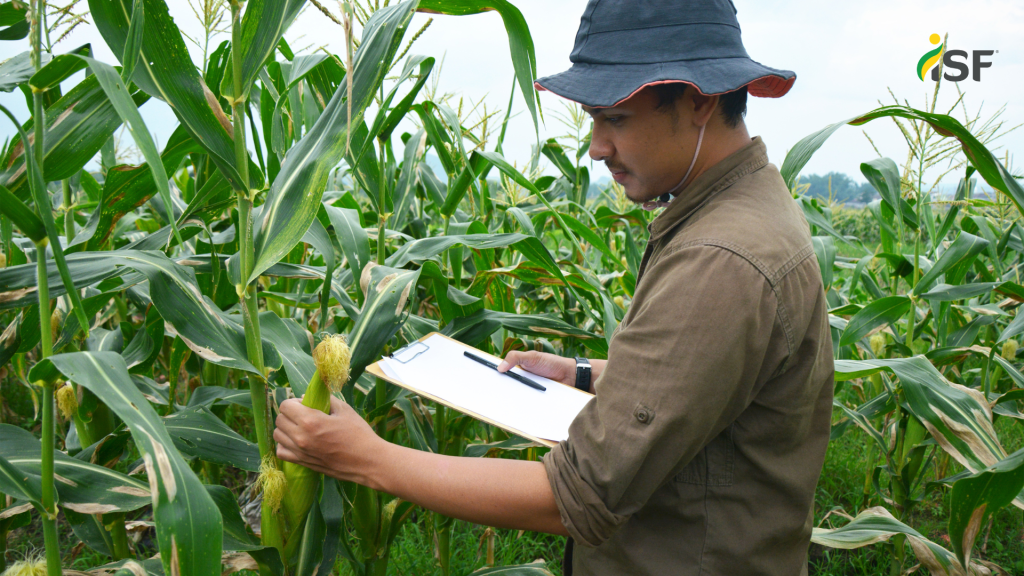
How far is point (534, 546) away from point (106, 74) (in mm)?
2244

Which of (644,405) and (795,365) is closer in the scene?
(644,405)

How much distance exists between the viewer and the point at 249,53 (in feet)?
3.84

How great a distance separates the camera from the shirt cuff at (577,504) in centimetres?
111

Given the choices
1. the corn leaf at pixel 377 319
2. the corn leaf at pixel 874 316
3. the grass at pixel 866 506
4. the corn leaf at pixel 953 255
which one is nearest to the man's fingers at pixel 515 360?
the corn leaf at pixel 377 319

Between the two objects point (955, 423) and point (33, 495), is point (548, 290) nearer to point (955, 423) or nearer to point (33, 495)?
point (955, 423)

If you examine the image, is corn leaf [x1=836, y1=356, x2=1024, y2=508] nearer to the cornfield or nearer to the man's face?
the cornfield

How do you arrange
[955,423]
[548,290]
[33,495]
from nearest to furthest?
[33,495], [955,423], [548,290]

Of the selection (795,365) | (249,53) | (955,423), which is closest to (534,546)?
(955,423)

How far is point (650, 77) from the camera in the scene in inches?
45.3

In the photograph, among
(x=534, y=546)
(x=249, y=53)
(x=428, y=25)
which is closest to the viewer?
(x=249, y=53)

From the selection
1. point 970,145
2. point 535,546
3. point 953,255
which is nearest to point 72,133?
point 970,145

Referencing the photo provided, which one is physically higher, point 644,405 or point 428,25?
point 428,25

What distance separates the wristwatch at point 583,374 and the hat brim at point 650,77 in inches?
31.2

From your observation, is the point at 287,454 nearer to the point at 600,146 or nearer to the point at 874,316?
the point at 600,146
